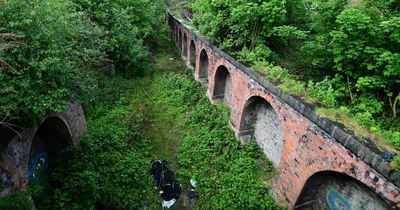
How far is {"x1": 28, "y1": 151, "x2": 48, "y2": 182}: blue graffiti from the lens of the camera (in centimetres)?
809

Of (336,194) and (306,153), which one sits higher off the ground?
(306,153)

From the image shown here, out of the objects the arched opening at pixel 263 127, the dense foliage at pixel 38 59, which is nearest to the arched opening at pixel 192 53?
the arched opening at pixel 263 127

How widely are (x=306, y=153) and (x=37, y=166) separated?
25.7ft

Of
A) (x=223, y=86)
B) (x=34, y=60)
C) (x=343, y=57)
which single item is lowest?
(x=223, y=86)

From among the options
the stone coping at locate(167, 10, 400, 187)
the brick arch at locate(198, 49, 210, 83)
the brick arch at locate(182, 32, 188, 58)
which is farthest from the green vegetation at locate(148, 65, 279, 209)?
the brick arch at locate(182, 32, 188, 58)

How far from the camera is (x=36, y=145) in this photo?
8562 mm

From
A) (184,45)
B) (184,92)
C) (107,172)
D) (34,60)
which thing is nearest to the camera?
(34,60)

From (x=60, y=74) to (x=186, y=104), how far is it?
8.08m

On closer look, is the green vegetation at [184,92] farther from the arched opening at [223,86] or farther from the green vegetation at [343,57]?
the arched opening at [223,86]

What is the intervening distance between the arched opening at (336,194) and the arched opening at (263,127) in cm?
183

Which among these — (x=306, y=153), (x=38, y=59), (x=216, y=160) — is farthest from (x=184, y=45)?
(x=306, y=153)

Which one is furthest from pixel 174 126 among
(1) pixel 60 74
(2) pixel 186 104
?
(1) pixel 60 74

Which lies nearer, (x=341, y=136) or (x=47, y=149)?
(x=341, y=136)

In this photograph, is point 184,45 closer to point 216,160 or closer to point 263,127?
point 263,127
